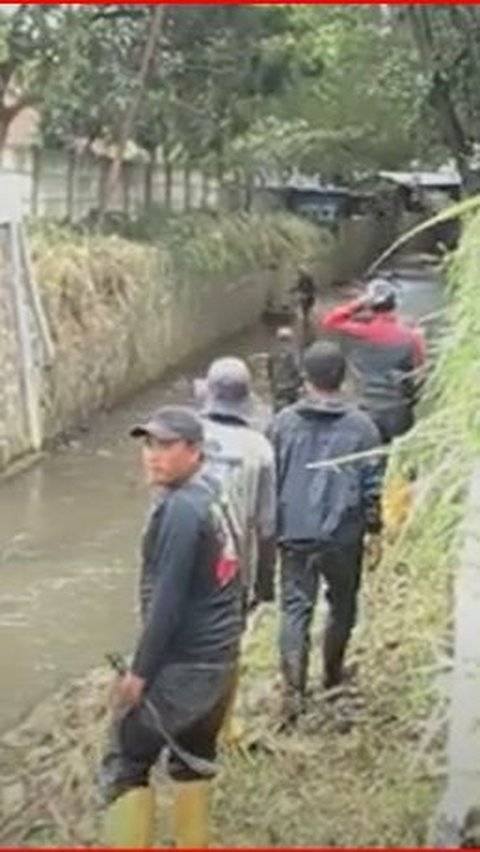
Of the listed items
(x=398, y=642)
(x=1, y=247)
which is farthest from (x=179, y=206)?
(x=398, y=642)

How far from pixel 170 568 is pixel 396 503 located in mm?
1369

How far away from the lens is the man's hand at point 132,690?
17.1 feet

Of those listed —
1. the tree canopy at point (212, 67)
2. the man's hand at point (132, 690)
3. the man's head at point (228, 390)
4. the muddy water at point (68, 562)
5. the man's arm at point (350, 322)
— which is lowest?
the muddy water at point (68, 562)

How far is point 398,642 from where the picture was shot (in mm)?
7043

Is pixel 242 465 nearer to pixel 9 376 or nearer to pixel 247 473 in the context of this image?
pixel 247 473

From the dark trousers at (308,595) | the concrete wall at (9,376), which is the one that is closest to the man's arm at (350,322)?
the dark trousers at (308,595)

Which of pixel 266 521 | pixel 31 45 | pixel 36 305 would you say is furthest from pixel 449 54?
pixel 266 521

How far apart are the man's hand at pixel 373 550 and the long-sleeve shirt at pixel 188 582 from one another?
1980 mm

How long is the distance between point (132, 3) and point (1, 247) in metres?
5.18

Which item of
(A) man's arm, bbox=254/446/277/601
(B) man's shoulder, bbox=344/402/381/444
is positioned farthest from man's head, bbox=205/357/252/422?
(B) man's shoulder, bbox=344/402/381/444

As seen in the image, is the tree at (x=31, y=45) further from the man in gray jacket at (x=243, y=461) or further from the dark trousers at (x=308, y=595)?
the man in gray jacket at (x=243, y=461)

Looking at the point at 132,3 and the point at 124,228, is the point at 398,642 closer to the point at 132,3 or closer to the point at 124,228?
the point at 132,3

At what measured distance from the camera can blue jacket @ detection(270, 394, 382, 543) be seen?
6844 mm

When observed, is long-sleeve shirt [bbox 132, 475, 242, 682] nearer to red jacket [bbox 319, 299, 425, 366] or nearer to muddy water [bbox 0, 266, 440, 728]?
muddy water [bbox 0, 266, 440, 728]
